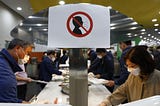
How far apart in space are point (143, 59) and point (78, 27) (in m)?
1.16

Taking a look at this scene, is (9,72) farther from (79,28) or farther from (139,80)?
(79,28)

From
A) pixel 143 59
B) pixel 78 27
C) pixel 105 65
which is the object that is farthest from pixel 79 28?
pixel 105 65

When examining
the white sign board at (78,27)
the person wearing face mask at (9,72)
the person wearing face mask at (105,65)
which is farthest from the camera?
the person wearing face mask at (105,65)

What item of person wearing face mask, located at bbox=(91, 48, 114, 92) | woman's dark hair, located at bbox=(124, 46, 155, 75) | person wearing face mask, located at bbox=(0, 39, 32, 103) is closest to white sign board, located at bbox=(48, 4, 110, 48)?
person wearing face mask, located at bbox=(0, 39, 32, 103)

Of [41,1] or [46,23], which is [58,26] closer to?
[46,23]

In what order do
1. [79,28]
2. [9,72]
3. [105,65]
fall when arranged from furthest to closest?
[105,65], [9,72], [79,28]

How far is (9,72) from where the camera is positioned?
1.88m

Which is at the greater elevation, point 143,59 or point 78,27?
point 78,27

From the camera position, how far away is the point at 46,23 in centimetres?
87

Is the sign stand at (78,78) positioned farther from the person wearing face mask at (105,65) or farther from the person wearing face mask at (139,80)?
the person wearing face mask at (105,65)

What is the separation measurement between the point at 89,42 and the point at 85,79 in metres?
0.15

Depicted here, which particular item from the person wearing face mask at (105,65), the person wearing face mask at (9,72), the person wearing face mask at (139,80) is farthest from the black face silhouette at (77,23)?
the person wearing face mask at (105,65)

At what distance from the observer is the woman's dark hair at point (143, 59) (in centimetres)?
184

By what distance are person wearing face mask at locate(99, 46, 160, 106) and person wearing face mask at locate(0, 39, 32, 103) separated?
0.72 meters
